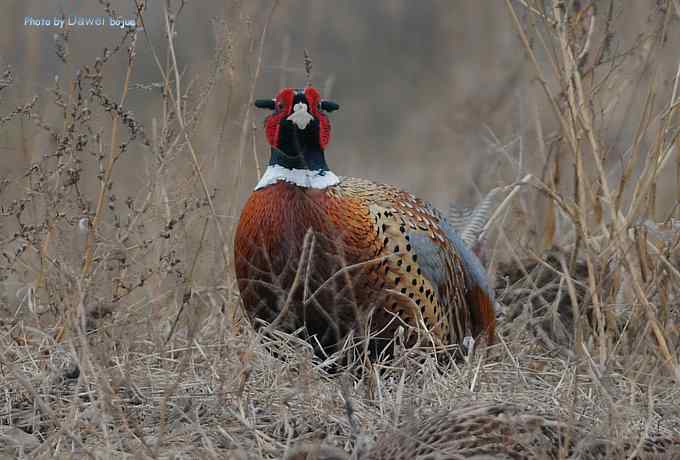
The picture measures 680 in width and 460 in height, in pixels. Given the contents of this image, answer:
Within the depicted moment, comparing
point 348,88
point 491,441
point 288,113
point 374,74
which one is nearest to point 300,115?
point 288,113

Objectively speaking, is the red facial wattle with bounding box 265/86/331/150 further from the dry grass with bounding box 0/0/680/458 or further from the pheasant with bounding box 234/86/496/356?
the dry grass with bounding box 0/0/680/458

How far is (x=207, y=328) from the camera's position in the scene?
12.3 feet

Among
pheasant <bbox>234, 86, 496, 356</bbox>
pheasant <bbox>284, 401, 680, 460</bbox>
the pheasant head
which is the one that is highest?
the pheasant head

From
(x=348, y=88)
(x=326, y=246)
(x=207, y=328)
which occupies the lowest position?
(x=207, y=328)

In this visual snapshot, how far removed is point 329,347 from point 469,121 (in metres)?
3.69

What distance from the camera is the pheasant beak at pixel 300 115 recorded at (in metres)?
3.53

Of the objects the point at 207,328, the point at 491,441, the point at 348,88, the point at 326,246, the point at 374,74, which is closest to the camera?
the point at 491,441

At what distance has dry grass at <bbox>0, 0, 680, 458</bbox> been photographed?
103 inches

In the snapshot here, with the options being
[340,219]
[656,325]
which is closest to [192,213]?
[340,219]

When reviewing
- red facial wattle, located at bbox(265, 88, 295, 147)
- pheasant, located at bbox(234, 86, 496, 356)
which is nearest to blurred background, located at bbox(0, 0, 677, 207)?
red facial wattle, located at bbox(265, 88, 295, 147)

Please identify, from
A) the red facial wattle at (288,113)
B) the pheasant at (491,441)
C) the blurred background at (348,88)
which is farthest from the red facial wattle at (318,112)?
the pheasant at (491,441)

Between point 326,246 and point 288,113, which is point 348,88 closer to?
point 288,113

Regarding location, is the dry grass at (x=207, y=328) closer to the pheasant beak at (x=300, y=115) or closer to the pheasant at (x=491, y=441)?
the pheasant at (x=491, y=441)

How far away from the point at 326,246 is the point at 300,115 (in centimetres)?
46
